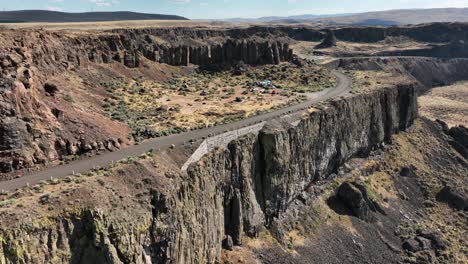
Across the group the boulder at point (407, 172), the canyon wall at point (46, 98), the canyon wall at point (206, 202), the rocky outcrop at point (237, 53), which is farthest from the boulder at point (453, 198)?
the rocky outcrop at point (237, 53)

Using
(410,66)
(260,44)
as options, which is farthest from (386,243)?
(410,66)

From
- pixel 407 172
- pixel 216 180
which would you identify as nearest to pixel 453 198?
pixel 407 172

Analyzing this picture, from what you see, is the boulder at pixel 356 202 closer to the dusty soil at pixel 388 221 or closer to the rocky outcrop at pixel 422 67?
the dusty soil at pixel 388 221

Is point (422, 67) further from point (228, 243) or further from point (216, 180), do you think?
point (228, 243)

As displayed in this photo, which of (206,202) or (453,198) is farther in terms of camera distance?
(453,198)

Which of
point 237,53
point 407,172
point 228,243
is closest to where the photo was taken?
point 228,243

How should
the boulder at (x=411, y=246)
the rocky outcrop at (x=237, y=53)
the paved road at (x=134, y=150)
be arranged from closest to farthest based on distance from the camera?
the paved road at (x=134, y=150)
the boulder at (x=411, y=246)
the rocky outcrop at (x=237, y=53)

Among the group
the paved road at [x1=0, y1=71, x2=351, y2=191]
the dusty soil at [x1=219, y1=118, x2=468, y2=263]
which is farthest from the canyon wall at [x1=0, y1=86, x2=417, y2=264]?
the paved road at [x1=0, y1=71, x2=351, y2=191]

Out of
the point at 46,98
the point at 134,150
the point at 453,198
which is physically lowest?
the point at 453,198

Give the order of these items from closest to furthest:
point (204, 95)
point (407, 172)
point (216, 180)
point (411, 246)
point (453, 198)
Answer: point (216, 180), point (411, 246), point (453, 198), point (407, 172), point (204, 95)

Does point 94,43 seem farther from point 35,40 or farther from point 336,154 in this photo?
point 336,154
